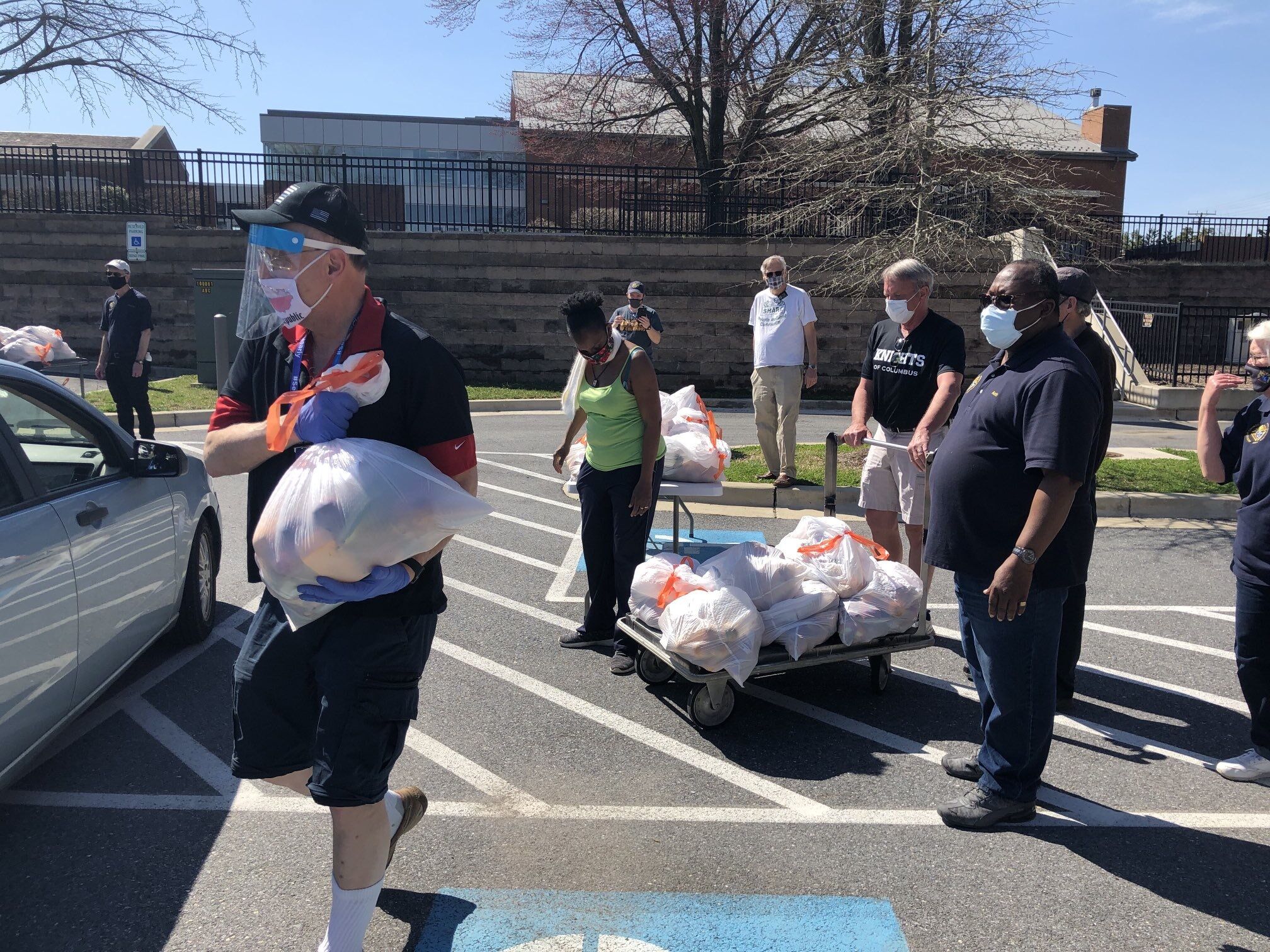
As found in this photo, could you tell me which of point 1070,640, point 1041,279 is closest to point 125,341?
point 1070,640

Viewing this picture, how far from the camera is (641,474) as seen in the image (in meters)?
5.46

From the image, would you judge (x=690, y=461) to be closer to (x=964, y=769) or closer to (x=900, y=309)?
(x=900, y=309)

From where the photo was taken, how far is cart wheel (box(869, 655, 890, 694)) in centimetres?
505

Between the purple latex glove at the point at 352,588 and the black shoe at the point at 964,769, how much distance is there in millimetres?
2659

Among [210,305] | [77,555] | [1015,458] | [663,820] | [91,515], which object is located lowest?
[663,820]

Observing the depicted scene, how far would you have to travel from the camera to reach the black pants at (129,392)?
441 inches

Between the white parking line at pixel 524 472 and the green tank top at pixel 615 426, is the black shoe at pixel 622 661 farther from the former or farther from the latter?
the white parking line at pixel 524 472

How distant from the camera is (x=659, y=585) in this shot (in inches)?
195

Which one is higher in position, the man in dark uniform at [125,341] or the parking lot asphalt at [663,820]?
the man in dark uniform at [125,341]

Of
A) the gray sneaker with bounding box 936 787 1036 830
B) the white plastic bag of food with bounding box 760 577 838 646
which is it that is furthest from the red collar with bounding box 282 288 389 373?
the gray sneaker with bounding box 936 787 1036 830

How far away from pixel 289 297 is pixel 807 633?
288 cm

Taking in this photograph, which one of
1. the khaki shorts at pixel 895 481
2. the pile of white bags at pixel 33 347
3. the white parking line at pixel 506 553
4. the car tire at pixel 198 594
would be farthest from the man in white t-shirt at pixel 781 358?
the pile of white bags at pixel 33 347

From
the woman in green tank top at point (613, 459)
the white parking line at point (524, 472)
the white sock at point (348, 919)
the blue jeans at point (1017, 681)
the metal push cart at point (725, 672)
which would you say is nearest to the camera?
the white sock at point (348, 919)

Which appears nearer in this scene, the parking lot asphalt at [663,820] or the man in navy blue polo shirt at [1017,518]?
the parking lot asphalt at [663,820]
